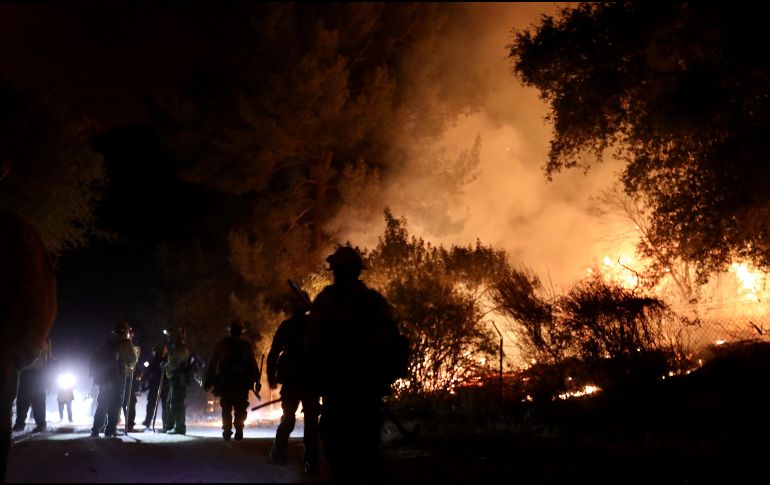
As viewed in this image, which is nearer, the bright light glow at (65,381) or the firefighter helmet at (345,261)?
the firefighter helmet at (345,261)

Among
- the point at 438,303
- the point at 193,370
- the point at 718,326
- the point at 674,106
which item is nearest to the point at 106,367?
the point at 193,370

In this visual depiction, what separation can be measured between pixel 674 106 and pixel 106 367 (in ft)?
33.1

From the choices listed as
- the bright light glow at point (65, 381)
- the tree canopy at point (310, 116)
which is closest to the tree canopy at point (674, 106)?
the tree canopy at point (310, 116)

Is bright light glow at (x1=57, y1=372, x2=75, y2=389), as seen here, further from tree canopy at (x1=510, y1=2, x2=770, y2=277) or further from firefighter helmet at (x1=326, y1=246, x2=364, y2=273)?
firefighter helmet at (x1=326, y1=246, x2=364, y2=273)

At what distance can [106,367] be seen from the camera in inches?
394

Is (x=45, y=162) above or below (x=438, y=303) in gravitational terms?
above

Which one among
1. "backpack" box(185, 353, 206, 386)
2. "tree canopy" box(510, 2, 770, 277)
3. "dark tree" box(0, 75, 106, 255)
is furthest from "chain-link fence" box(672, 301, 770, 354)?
"dark tree" box(0, 75, 106, 255)

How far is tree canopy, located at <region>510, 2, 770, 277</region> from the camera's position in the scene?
35.1ft

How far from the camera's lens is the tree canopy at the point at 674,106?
422 inches

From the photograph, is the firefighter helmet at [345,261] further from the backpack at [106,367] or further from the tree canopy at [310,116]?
the tree canopy at [310,116]

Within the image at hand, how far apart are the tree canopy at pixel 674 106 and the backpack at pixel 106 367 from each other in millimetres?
9049

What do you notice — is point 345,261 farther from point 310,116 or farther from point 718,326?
point 310,116

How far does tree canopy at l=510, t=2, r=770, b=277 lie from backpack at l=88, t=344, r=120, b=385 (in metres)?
9.05

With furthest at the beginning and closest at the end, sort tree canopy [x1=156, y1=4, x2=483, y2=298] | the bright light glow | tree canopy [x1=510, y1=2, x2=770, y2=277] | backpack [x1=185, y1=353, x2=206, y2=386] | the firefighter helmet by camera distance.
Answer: tree canopy [x1=156, y1=4, x2=483, y2=298], the bright light glow, backpack [x1=185, y1=353, x2=206, y2=386], tree canopy [x1=510, y1=2, x2=770, y2=277], the firefighter helmet
